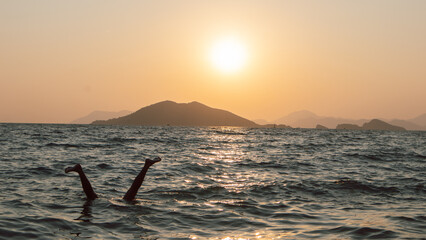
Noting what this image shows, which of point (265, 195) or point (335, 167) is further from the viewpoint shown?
point (335, 167)

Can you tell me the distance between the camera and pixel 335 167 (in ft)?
78.4

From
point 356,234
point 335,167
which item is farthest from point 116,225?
point 335,167

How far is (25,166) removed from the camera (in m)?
20.8

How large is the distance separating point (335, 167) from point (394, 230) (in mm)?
14225

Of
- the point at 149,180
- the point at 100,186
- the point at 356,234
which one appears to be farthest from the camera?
the point at 149,180

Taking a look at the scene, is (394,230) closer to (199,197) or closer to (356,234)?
(356,234)

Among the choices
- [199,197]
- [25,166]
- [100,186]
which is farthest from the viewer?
[25,166]

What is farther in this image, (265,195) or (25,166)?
(25,166)

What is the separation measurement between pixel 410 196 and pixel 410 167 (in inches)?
427

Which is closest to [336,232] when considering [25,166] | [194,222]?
[194,222]

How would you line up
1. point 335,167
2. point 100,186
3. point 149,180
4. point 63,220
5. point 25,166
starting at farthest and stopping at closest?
point 335,167 → point 25,166 → point 149,180 → point 100,186 → point 63,220

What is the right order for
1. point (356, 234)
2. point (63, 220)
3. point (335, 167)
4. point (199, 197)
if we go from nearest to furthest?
point (356, 234) → point (63, 220) → point (199, 197) → point (335, 167)

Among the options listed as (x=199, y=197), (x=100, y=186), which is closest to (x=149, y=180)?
(x=100, y=186)

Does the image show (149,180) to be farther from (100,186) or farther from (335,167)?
(335,167)
